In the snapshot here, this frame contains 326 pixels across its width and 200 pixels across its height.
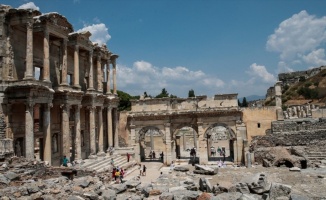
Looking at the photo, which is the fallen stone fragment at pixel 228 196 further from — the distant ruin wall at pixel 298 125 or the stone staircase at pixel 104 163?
the distant ruin wall at pixel 298 125

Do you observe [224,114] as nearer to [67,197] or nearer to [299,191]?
[299,191]

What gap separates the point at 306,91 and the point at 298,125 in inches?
1696

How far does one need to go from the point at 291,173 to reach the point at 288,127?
897 cm

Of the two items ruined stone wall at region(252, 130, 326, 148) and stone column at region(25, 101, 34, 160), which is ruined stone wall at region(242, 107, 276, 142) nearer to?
ruined stone wall at region(252, 130, 326, 148)

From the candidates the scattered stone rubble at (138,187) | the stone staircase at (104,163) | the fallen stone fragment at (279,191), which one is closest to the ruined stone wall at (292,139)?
the scattered stone rubble at (138,187)

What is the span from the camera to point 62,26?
22.1m

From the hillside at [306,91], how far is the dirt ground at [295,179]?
4155cm

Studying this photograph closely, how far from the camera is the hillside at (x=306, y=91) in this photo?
63.8m

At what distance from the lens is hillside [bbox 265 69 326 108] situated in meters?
63.8

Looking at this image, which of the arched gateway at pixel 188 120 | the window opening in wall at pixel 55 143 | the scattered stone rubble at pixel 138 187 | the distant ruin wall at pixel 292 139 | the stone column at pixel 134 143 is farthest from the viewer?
the stone column at pixel 134 143

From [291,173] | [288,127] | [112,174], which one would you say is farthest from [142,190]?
[288,127]

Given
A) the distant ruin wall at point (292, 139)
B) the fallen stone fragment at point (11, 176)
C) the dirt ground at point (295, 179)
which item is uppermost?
the distant ruin wall at point (292, 139)

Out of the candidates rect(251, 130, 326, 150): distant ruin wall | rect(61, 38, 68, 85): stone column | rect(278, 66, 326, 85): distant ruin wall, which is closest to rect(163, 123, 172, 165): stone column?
rect(251, 130, 326, 150): distant ruin wall

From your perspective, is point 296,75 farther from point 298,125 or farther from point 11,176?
point 11,176
